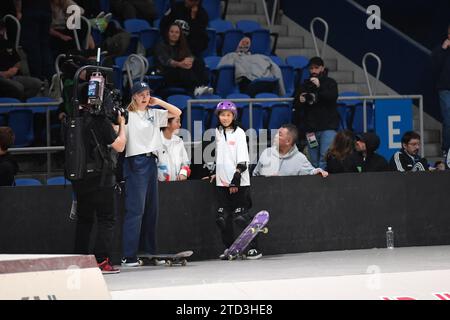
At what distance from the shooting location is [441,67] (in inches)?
592

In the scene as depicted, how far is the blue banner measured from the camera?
13.7m

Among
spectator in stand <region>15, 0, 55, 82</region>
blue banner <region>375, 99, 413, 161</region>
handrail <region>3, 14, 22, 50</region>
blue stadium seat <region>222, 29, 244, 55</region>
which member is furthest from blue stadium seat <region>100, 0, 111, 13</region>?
blue banner <region>375, 99, 413, 161</region>

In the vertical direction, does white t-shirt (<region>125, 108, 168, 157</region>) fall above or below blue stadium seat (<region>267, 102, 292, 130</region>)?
below

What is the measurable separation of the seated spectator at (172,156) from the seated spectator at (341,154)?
5.70ft

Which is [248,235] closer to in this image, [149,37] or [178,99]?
[178,99]

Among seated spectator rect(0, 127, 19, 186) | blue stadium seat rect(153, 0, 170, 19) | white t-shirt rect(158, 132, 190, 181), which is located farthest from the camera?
blue stadium seat rect(153, 0, 170, 19)

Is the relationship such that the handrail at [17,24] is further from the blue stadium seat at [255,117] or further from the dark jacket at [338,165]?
the dark jacket at [338,165]

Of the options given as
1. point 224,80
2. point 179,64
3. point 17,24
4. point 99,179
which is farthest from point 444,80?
point 99,179

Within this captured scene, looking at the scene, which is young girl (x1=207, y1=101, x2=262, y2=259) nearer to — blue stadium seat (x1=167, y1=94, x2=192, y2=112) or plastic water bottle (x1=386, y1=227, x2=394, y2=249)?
plastic water bottle (x1=386, y1=227, x2=394, y2=249)

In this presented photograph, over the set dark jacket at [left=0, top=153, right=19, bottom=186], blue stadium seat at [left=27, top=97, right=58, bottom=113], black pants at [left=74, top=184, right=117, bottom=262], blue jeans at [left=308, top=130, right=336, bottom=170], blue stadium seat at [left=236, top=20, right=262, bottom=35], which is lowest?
black pants at [left=74, top=184, right=117, bottom=262]

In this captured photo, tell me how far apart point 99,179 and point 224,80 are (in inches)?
197

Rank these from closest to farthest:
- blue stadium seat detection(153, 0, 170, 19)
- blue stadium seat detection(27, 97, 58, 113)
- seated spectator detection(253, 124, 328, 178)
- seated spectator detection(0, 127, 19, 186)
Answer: seated spectator detection(0, 127, 19, 186)
seated spectator detection(253, 124, 328, 178)
blue stadium seat detection(27, 97, 58, 113)
blue stadium seat detection(153, 0, 170, 19)

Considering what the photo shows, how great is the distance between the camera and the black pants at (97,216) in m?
10.1

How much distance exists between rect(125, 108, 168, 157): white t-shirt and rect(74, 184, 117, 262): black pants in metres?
0.69
